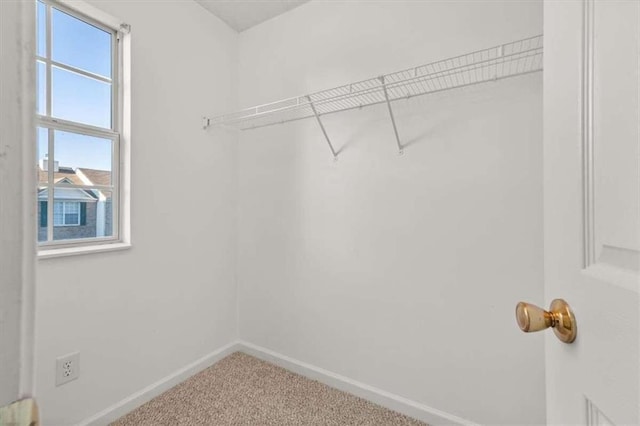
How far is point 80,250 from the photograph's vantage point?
143 cm

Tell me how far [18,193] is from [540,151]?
5.25 ft

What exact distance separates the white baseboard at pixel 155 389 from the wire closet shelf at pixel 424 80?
1618mm

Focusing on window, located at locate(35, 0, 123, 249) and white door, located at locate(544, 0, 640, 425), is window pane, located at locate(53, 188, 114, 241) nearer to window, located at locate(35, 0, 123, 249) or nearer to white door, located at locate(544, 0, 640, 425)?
window, located at locate(35, 0, 123, 249)

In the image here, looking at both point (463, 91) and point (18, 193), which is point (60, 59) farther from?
point (463, 91)

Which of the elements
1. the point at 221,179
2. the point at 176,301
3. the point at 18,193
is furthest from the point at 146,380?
the point at 18,193

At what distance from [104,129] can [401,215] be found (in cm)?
169

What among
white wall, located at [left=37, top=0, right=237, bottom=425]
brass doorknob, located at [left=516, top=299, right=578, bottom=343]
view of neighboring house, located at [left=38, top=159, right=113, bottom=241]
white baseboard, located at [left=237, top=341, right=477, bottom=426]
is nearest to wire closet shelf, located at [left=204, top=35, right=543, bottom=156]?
white wall, located at [left=37, top=0, right=237, bottom=425]

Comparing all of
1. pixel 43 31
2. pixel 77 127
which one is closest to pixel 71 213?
pixel 77 127

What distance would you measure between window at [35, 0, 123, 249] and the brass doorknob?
1865 millimetres

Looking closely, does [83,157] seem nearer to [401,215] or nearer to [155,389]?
[155,389]

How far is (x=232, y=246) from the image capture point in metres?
2.24

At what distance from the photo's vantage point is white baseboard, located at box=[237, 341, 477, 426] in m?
1.52

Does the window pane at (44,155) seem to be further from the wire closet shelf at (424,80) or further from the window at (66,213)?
the wire closet shelf at (424,80)

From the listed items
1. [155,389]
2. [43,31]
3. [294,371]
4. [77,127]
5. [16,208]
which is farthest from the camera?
[294,371]
